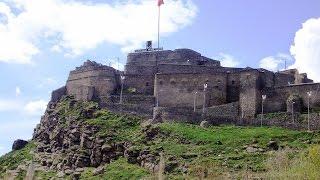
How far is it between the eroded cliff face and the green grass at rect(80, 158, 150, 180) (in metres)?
0.61

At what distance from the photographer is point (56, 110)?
7750 cm

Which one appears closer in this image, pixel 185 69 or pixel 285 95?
pixel 285 95

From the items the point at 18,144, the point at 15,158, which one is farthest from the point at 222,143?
the point at 18,144

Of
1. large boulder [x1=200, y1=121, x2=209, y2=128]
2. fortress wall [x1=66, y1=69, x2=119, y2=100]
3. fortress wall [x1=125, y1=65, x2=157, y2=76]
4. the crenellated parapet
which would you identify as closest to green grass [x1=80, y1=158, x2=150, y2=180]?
large boulder [x1=200, y1=121, x2=209, y2=128]

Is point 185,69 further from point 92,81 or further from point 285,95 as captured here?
point 285,95

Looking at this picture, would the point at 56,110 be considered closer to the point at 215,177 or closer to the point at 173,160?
the point at 173,160

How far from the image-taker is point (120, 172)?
6038 cm

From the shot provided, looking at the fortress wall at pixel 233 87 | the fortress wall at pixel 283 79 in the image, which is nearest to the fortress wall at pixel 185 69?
the fortress wall at pixel 233 87

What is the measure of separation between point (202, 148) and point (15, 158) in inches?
874

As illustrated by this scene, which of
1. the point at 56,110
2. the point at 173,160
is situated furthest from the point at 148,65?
the point at 173,160

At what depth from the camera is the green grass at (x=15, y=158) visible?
71.1 meters

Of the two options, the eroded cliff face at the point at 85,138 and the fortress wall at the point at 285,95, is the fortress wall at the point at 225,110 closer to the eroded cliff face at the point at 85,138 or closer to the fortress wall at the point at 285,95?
the fortress wall at the point at 285,95

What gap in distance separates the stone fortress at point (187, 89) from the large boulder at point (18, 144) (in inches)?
230

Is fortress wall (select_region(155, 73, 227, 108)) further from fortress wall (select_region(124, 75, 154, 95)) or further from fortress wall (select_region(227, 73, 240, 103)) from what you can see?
fortress wall (select_region(124, 75, 154, 95))
